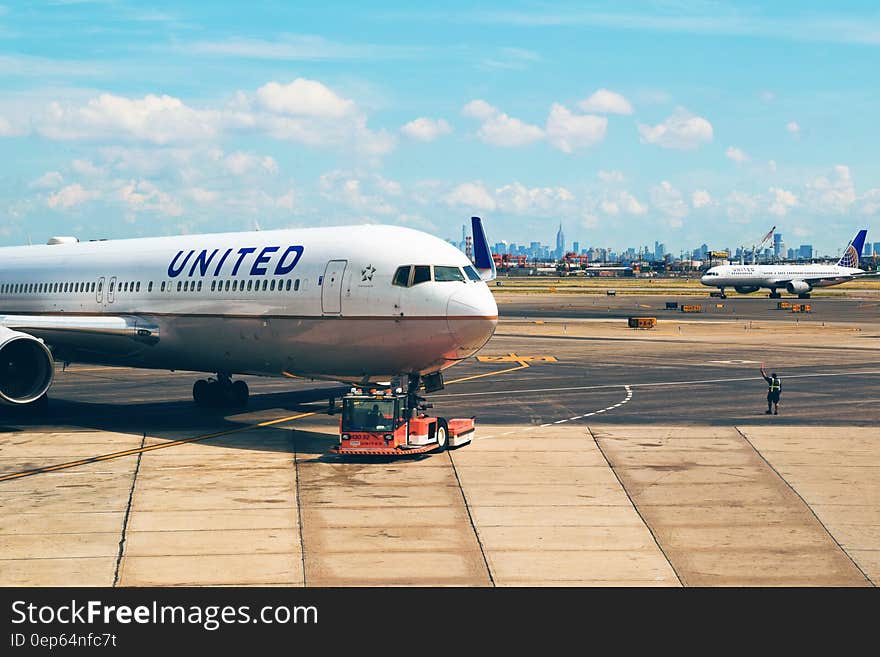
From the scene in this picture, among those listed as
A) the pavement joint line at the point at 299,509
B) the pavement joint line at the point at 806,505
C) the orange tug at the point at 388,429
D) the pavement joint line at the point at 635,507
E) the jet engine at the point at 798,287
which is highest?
the orange tug at the point at 388,429

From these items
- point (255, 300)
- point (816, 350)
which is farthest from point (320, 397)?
point (816, 350)

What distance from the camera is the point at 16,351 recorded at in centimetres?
3350

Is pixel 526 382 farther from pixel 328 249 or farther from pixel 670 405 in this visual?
pixel 328 249

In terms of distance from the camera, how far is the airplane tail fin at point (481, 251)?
2835 inches

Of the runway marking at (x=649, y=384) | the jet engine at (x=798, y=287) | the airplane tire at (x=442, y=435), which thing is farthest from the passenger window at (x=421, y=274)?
the jet engine at (x=798, y=287)

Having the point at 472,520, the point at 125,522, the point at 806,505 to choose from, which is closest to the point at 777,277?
the point at 806,505

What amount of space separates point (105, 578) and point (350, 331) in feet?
42.0

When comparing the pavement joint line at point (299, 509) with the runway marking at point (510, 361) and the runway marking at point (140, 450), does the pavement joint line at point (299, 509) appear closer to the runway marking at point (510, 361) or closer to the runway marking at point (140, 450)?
the runway marking at point (140, 450)

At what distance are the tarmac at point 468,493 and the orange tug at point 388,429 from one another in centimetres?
40

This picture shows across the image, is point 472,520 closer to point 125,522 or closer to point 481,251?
point 125,522

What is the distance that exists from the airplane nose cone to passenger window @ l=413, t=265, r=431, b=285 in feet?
3.16

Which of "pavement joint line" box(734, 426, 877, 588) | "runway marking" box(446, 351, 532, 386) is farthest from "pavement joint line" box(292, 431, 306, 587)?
"runway marking" box(446, 351, 532, 386)

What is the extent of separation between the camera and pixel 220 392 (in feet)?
121

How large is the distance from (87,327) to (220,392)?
16.5 ft
